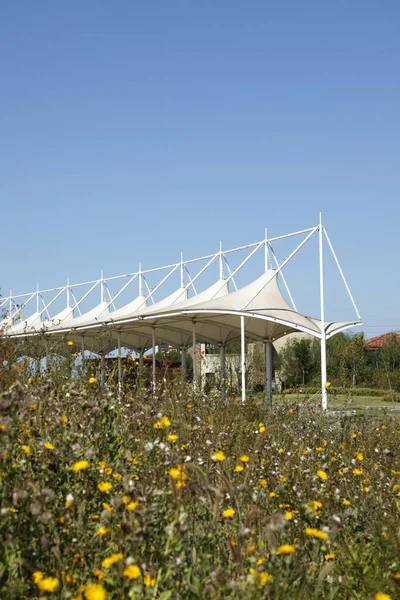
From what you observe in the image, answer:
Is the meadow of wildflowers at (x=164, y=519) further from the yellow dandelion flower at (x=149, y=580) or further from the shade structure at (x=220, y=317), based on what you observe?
the shade structure at (x=220, y=317)

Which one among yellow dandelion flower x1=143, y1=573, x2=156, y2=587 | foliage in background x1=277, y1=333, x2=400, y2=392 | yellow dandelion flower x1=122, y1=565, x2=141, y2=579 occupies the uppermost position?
foliage in background x1=277, y1=333, x2=400, y2=392

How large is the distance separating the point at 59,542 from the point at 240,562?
664 mm

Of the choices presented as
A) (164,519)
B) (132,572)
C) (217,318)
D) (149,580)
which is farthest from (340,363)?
(132,572)

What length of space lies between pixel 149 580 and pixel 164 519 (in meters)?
0.60

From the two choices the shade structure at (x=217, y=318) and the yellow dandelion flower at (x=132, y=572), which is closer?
the yellow dandelion flower at (x=132, y=572)

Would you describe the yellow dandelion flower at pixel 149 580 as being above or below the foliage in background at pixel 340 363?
below

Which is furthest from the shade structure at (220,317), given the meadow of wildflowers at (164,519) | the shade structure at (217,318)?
the meadow of wildflowers at (164,519)

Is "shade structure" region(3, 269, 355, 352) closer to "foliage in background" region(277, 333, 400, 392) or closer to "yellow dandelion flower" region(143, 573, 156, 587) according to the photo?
"yellow dandelion flower" region(143, 573, 156, 587)

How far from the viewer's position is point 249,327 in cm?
2128

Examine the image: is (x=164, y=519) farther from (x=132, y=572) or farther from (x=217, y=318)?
(x=217, y=318)

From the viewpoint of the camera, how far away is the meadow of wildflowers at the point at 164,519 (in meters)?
2.64

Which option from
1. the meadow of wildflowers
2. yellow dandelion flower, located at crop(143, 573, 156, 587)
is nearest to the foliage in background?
the meadow of wildflowers

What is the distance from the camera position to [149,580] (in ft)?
8.44

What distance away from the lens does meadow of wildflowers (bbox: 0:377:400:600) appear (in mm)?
2637
